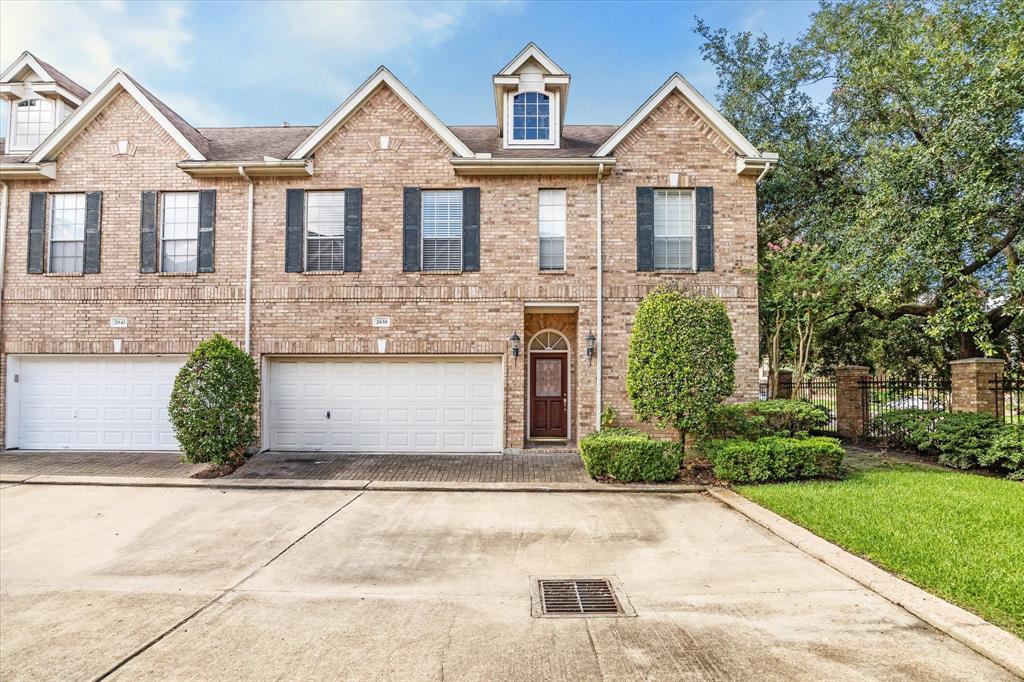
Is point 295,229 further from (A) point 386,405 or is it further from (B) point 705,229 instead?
(B) point 705,229

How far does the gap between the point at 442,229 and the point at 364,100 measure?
3365 mm

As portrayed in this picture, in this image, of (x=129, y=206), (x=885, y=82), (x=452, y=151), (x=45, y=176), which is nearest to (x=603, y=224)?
(x=452, y=151)

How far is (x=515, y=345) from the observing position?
452 inches

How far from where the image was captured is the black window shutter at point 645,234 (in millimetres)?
11633

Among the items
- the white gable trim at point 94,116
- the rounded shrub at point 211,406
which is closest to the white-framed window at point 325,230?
the white gable trim at point 94,116

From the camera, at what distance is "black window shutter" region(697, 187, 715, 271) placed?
11.6 m

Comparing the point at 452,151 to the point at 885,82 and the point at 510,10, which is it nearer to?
the point at 510,10

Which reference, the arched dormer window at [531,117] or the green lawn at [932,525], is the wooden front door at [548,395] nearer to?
the green lawn at [932,525]

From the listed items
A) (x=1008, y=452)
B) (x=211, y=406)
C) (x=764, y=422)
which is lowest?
(x=1008, y=452)

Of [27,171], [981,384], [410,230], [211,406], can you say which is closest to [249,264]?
[211,406]

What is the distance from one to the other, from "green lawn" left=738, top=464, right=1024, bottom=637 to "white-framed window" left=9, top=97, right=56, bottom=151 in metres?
17.1

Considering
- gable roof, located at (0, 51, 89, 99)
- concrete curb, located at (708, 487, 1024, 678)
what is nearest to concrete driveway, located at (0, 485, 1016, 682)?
concrete curb, located at (708, 487, 1024, 678)

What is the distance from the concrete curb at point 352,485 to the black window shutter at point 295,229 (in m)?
4.72

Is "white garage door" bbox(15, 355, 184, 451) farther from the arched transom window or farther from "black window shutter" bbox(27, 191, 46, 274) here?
the arched transom window
